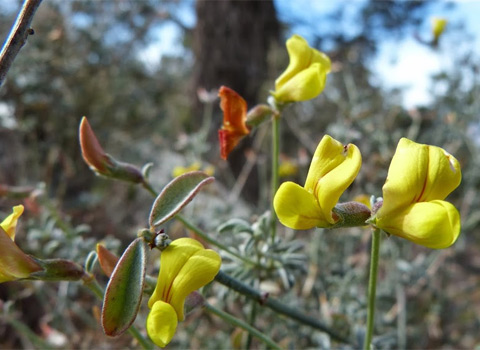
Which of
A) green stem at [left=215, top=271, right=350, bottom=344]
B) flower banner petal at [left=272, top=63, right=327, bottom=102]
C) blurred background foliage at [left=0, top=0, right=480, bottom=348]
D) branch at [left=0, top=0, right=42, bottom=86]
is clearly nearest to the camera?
branch at [left=0, top=0, right=42, bottom=86]

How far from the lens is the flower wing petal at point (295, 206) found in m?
0.43

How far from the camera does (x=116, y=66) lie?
326cm

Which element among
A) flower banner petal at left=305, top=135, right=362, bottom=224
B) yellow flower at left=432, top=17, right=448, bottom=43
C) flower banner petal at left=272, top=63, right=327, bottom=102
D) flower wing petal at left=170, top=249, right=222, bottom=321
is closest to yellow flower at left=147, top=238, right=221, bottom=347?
flower wing petal at left=170, top=249, right=222, bottom=321

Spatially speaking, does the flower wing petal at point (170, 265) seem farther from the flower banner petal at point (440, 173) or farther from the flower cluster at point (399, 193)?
the flower banner petal at point (440, 173)

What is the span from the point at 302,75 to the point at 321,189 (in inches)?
10.2

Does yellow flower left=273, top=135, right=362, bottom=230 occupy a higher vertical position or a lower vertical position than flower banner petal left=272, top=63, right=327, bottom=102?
lower

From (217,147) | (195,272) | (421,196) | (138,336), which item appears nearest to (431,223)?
(421,196)

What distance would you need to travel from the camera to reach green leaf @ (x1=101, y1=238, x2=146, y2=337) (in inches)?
16.1

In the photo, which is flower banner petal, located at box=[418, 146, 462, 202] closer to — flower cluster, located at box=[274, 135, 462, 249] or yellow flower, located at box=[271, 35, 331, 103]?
flower cluster, located at box=[274, 135, 462, 249]

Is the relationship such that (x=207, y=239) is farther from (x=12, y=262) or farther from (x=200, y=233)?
(x=12, y=262)

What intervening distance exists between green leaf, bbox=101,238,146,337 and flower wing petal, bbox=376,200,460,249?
231mm

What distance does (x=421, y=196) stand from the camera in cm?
43

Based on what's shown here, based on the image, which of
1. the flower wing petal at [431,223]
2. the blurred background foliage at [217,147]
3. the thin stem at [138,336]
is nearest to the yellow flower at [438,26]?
the blurred background foliage at [217,147]

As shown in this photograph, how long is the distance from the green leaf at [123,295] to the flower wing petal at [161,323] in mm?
18
